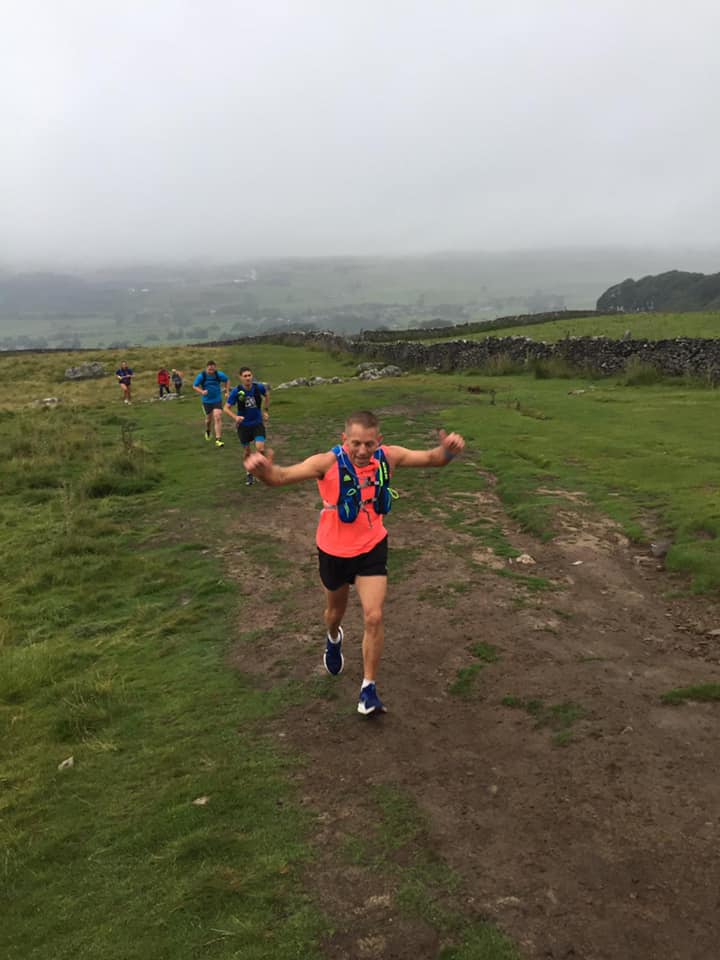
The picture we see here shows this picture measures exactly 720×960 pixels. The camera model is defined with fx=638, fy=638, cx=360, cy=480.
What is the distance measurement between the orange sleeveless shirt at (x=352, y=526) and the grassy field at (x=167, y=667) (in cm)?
185

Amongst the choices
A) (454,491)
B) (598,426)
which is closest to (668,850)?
(454,491)

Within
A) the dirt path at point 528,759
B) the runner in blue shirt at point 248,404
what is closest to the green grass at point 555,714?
the dirt path at point 528,759

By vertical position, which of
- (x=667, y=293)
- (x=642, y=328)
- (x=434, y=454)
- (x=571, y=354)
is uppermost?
(x=667, y=293)

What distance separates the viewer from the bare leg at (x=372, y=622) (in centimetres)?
613

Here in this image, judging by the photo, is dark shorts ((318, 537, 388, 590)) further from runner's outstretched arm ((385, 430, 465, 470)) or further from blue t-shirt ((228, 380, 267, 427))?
blue t-shirt ((228, 380, 267, 427))

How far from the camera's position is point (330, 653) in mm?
7121

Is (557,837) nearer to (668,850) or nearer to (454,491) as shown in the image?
(668,850)

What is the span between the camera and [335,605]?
22.3 feet

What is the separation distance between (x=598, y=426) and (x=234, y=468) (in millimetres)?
11616

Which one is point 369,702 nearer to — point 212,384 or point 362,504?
point 362,504

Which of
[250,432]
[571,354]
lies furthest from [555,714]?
[571,354]

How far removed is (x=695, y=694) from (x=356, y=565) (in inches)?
143

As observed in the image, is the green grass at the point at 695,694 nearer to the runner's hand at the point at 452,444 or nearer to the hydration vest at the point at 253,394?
the runner's hand at the point at 452,444

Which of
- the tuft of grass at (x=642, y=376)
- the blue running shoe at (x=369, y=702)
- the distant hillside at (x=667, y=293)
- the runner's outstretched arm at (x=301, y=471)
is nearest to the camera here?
the runner's outstretched arm at (x=301, y=471)
